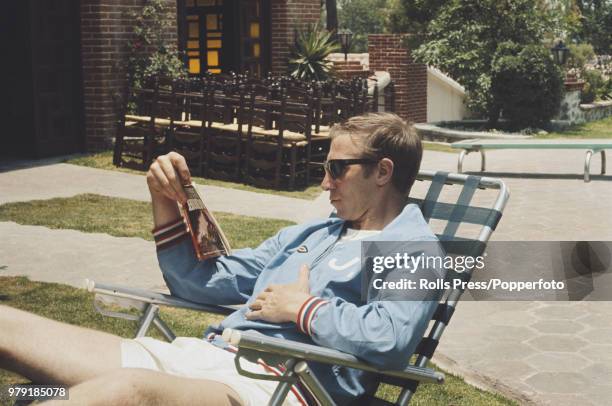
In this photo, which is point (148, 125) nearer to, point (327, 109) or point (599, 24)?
point (327, 109)

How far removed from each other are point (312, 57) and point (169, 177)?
44.4 ft

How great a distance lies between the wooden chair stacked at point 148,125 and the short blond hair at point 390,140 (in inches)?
335

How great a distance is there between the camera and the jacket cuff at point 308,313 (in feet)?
9.29

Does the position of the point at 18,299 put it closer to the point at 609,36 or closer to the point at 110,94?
the point at 110,94

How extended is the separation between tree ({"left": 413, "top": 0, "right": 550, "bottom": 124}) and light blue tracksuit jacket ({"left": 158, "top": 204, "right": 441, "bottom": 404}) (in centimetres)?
1545

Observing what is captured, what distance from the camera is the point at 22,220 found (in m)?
8.19

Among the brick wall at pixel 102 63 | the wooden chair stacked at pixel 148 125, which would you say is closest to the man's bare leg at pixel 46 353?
the wooden chair stacked at pixel 148 125

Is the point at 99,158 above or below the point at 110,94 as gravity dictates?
below

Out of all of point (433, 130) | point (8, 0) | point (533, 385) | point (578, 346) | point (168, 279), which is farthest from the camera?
point (433, 130)

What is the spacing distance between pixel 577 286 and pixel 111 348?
4286 millimetres

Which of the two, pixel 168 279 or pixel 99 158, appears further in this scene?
pixel 99 158

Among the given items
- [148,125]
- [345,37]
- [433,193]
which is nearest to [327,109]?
[148,125]

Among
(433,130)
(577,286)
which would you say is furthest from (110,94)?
(577,286)

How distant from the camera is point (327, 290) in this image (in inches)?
119
